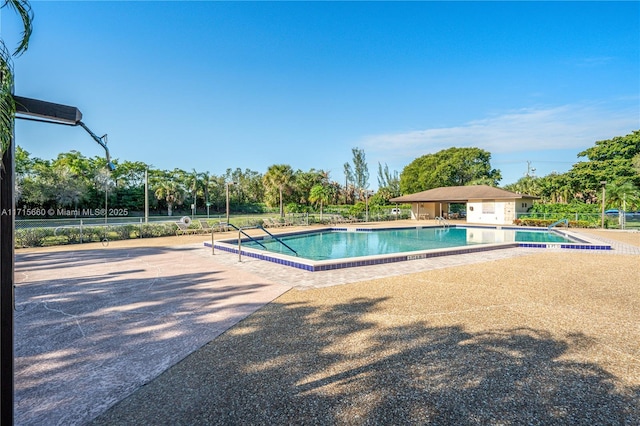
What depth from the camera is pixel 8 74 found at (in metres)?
1.35

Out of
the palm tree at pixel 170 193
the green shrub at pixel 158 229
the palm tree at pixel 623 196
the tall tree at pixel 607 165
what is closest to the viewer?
the green shrub at pixel 158 229

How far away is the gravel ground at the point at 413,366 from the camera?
82.0 inches

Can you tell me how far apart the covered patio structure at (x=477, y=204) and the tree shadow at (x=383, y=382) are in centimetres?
2261

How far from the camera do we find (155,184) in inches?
1551

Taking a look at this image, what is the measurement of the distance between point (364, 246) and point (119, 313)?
408 inches

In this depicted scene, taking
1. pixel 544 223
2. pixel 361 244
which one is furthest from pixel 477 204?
pixel 361 244

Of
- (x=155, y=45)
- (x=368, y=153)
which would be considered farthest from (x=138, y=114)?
(x=368, y=153)

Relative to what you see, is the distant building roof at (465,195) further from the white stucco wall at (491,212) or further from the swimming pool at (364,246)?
the swimming pool at (364,246)

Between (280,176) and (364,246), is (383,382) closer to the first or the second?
(364,246)

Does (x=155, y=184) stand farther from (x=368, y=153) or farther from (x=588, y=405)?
(x=588, y=405)

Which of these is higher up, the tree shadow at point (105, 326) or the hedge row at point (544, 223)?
the hedge row at point (544, 223)

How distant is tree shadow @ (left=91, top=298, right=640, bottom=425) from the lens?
2.06 m

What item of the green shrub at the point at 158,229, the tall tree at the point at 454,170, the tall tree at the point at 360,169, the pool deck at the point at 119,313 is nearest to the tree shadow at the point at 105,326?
the pool deck at the point at 119,313

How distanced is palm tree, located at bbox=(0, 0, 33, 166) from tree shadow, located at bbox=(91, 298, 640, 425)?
191 centimetres
